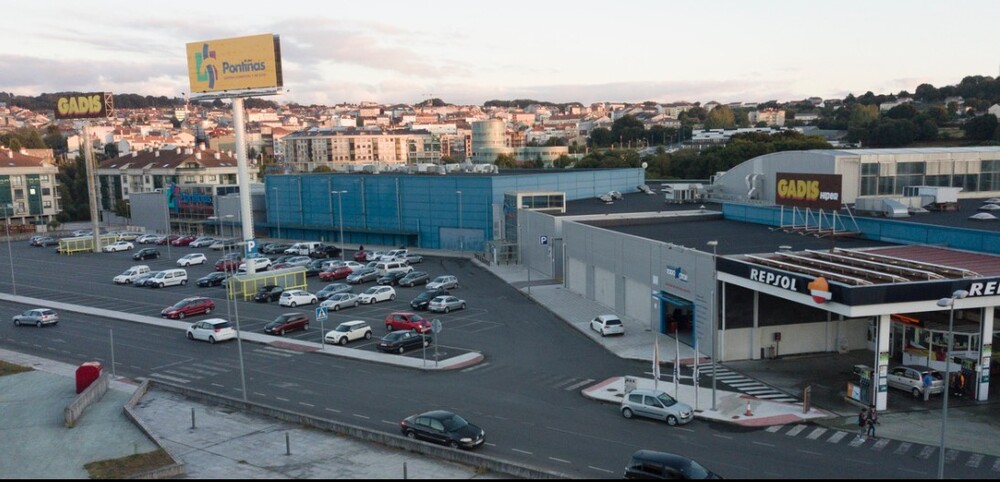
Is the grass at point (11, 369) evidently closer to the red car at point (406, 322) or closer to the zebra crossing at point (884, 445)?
the red car at point (406, 322)

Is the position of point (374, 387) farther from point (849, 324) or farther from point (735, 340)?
point (849, 324)

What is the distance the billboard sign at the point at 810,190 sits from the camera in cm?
3953

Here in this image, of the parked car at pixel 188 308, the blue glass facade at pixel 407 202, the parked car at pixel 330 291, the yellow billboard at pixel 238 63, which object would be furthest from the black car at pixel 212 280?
the blue glass facade at pixel 407 202

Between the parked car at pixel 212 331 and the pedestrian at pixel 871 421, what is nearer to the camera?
the pedestrian at pixel 871 421

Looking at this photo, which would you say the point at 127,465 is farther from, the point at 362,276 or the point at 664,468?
the point at 362,276

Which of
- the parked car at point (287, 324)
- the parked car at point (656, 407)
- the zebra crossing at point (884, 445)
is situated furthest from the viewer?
the parked car at point (287, 324)

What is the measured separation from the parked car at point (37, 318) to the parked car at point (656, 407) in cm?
3655

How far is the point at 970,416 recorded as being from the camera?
2619 cm

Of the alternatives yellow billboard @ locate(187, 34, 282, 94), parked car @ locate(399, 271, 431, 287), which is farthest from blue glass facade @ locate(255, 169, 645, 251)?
yellow billboard @ locate(187, 34, 282, 94)

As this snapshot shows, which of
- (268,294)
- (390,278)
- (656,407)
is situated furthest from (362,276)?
(656,407)

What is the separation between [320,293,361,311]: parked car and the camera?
1850 inches

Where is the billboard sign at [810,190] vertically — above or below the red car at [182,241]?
above

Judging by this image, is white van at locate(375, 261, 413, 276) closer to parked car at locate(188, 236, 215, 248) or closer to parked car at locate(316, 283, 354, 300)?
parked car at locate(316, 283, 354, 300)

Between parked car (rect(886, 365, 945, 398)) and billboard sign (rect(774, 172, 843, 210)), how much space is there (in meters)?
12.4
